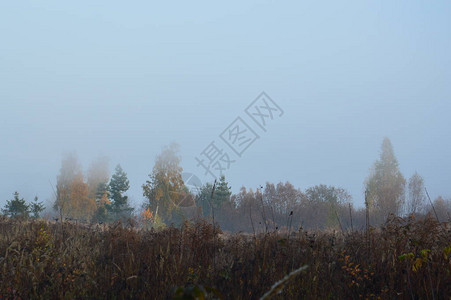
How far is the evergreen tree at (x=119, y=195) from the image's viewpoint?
1531 inches

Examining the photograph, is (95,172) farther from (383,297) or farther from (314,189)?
(383,297)

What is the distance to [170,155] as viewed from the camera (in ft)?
132

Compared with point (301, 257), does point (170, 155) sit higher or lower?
higher

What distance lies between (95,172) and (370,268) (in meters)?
49.9

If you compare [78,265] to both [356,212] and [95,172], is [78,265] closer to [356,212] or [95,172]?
[356,212]

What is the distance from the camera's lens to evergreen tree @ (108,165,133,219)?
38875mm

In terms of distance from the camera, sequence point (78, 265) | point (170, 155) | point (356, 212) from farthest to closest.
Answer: point (170, 155)
point (356, 212)
point (78, 265)

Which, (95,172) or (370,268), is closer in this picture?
(370,268)

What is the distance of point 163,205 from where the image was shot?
123 feet

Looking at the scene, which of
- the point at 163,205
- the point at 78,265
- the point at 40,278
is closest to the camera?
the point at 40,278

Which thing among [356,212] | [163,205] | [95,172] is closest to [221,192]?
[163,205]

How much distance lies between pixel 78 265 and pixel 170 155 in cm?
3513

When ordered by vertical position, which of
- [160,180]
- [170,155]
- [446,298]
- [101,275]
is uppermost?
[170,155]

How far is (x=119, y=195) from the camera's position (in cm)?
3959
